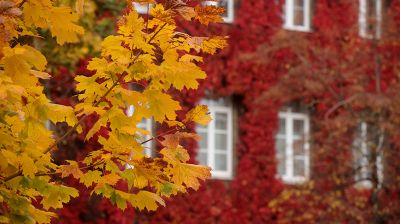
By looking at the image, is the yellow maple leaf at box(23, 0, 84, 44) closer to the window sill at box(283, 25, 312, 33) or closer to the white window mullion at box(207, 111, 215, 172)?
the white window mullion at box(207, 111, 215, 172)

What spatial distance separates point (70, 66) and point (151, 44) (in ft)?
43.5

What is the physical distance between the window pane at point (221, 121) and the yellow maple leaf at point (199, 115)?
18.3 meters

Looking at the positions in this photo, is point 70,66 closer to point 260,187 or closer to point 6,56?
point 260,187

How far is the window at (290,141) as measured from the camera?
84.1ft

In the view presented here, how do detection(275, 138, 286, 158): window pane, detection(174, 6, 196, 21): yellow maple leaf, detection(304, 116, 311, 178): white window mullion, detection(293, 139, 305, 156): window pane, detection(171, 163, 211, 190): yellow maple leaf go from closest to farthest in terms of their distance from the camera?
detection(174, 6, 196, 21): yellow maple leaf
detection(171, 163, 211, 190): yellow maple leaf
detection(293, 139, 305, 156): window pane
detection(304, 116, 311, 178): white window mullion
detection(275, 138, 286, 158): window pane

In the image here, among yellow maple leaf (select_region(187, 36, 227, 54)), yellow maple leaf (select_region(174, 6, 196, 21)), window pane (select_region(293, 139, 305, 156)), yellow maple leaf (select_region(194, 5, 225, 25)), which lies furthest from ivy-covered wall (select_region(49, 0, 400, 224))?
yellow maple leaf (select_region(174, 6, 196, 21))

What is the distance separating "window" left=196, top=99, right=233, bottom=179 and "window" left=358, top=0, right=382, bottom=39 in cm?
Answer: 340

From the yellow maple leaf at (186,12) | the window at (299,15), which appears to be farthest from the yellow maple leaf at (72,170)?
the window at (299,15)

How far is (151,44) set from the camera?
22.8ft

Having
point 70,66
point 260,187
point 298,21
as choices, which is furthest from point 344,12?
point 70,66

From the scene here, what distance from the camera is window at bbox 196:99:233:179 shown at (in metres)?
25.2

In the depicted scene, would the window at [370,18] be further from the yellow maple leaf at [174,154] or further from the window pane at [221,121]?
the yellow maple leaf at [174,154]

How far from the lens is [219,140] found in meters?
25.4

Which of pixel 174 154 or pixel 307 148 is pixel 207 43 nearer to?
pixel 174 154
